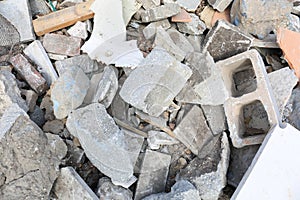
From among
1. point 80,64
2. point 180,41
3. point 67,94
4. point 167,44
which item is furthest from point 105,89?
point 180,41

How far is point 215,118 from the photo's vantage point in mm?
3006

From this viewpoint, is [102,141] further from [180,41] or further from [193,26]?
[193,26]

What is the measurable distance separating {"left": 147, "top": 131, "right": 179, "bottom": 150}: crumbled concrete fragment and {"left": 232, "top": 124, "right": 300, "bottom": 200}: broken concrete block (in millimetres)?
560

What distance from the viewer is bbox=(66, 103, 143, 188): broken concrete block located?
2.63 metres

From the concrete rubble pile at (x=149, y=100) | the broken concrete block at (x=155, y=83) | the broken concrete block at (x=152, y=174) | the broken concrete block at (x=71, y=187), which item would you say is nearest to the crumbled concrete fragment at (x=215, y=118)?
the concrete rubble pile at (x=149, y=100)

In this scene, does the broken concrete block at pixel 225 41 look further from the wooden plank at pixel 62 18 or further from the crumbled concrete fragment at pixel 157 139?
the wooden plank at pixel 62 18

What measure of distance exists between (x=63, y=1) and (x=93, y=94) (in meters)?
0.85

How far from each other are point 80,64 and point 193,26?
94 centimetres

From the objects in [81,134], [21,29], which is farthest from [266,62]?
→ [21,29]

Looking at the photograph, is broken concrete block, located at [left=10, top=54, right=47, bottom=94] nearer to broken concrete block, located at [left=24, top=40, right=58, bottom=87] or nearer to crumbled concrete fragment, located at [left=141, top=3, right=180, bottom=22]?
broken concrete block, located at [left=24, top=40, right=58, bottom=87]

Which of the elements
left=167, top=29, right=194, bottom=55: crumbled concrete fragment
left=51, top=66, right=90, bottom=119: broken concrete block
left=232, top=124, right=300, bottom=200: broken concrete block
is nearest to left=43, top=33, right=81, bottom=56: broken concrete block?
left=51, top=66, right=90, bottom=119: broken concrete block

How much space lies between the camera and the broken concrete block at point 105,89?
2754mm

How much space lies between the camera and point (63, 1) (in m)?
3.23

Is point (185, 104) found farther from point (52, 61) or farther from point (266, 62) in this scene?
point (52, 61)
